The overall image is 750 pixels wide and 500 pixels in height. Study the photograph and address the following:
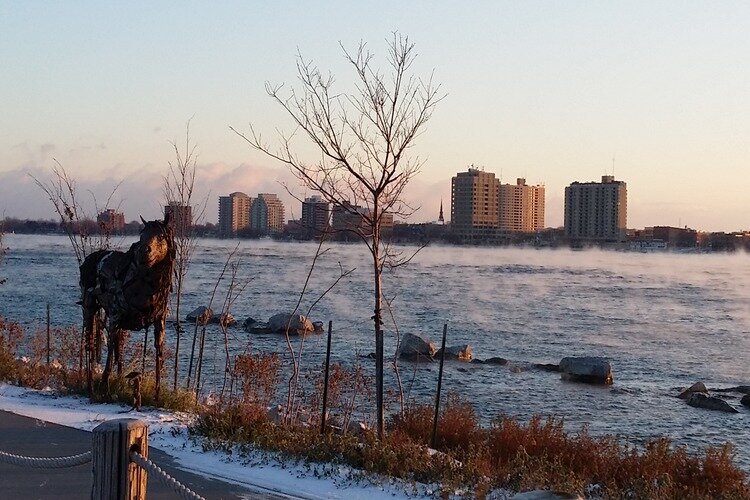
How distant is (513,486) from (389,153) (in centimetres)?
408

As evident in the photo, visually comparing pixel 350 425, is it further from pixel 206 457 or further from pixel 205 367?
pixel 205 367

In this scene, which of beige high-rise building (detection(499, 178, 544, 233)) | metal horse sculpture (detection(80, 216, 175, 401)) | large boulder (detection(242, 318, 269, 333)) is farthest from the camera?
beige high-rise building (detection(499, 178, 544, 233))

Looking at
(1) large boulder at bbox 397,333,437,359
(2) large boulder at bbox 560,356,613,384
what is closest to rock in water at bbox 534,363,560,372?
(2) large boulder at bbox 560,356,613,384

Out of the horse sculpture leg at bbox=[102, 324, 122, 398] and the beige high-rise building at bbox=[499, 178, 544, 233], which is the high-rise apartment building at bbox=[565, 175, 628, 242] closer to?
the beige high-rise building at bbox=[499, 178, 544, 233]

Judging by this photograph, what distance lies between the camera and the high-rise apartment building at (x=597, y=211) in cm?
16900

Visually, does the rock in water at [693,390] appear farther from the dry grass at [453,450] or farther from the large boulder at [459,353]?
the dry grass at [453,450]

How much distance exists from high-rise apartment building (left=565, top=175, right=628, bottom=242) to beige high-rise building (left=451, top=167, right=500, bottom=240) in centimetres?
2881

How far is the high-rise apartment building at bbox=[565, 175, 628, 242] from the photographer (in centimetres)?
16900

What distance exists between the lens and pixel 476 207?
131000mm

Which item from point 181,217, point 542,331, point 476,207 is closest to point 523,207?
point 476,207

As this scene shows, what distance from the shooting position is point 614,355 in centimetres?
2684

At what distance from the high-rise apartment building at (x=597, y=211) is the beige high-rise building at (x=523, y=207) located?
280 inches

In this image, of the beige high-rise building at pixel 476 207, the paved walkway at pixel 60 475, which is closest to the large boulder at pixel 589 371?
the paved walkway at pixel 60 475

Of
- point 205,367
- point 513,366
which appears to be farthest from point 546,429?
point 513,366
